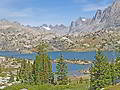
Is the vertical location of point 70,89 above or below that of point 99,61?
below

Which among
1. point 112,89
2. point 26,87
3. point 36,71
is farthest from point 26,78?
point 112,89

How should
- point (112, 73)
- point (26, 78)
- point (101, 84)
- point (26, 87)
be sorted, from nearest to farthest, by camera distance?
point (101, 84)
point (26, 87)
point (112, 73)
point (26, 78)

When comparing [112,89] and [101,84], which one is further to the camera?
[101,84]

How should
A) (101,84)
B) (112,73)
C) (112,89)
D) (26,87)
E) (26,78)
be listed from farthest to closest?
1. (26,78)
2. (112,73)
3. (26,87)
4. (101,84)
5. (112,89)

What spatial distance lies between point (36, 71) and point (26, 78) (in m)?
18.6

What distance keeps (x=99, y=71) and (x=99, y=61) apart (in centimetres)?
373

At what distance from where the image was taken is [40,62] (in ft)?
400

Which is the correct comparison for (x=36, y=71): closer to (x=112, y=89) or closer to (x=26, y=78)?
(x=26, y=78)

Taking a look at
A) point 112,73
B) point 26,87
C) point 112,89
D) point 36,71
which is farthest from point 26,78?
point 112,89

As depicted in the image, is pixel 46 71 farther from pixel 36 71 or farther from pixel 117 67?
pixel 117 67

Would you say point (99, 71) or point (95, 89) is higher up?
point (99, 71)

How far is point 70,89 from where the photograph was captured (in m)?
98.1

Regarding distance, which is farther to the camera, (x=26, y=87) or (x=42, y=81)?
(x=42, y=81)

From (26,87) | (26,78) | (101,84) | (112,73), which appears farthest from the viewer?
(26,78)
